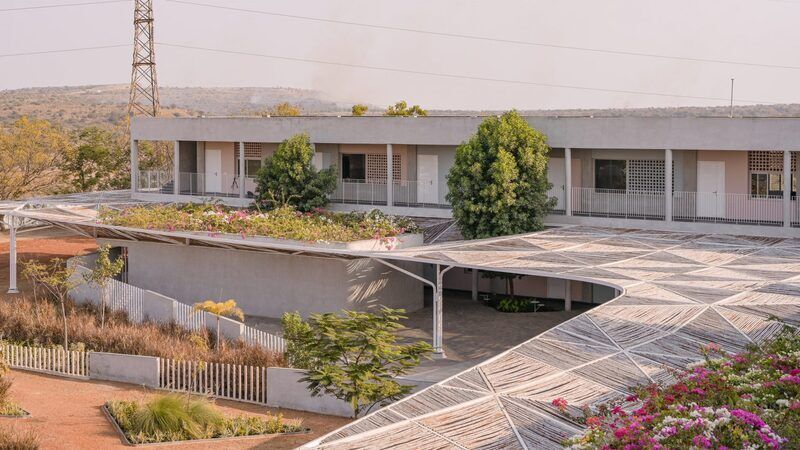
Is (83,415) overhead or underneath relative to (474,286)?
underneath

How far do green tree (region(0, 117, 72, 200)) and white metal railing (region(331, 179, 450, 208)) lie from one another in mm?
23609

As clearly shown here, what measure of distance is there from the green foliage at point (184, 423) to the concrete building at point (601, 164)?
1489cm

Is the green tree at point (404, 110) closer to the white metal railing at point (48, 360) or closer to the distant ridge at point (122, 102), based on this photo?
the white metal railing at point (48, 360)

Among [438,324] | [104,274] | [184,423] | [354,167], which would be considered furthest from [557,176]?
[184,423]

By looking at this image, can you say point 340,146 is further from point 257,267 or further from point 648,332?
point 648,332

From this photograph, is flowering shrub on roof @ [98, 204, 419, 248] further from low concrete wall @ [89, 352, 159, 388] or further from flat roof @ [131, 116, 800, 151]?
low concrete wall @ [89, 352, 159, 388]

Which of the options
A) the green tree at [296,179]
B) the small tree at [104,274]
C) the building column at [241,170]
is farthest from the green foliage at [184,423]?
the building column at [241,170]

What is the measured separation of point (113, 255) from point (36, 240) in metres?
12.2

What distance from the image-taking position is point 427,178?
35156 mm

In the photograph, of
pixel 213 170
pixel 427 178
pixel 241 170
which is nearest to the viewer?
pixel 427 178

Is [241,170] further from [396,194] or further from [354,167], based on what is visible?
[396,194]

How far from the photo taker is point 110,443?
18.6 meters

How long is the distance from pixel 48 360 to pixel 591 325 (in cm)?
1363

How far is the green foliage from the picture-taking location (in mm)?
18797
